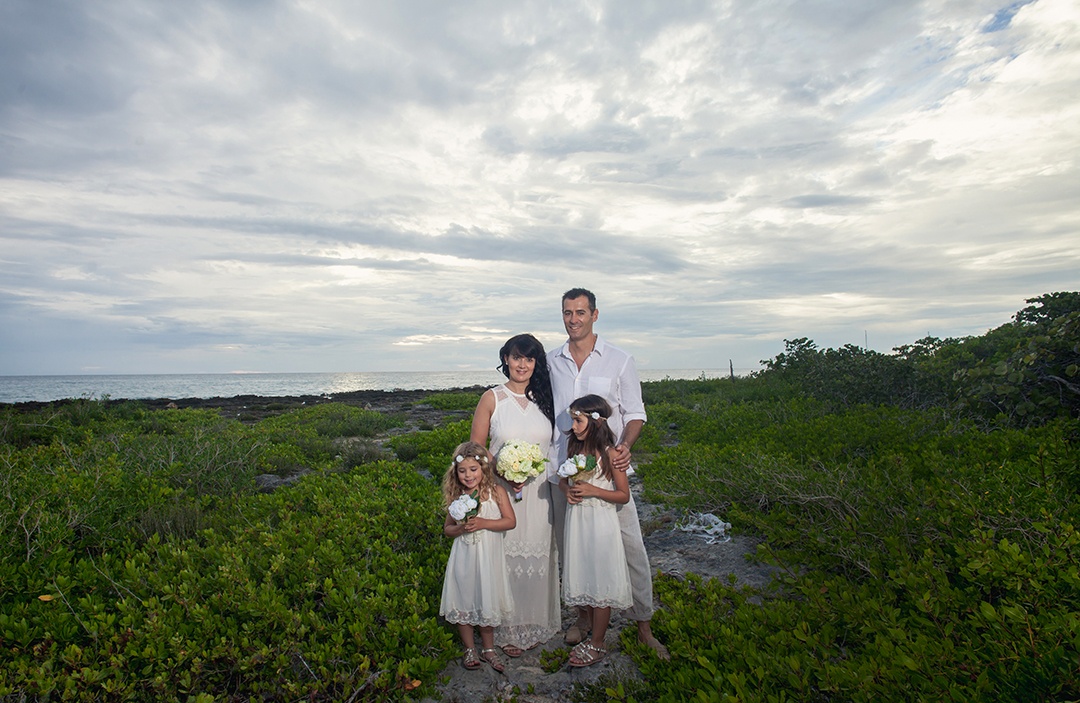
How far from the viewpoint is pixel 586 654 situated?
4.64 metres

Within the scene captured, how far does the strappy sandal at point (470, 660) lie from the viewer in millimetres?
4609

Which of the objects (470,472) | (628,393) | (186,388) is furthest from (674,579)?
(186,388)

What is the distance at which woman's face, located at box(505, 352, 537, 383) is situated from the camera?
498cm

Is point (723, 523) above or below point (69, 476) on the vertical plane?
below

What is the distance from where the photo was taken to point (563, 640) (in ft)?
17.0

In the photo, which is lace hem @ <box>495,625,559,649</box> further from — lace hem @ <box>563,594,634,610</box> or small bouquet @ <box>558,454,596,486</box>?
small bouquet @ <box>558,454,596,486</box>

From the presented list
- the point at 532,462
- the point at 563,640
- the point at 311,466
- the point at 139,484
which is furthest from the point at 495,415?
the point at 311,466

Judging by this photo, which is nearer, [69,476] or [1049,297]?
[69,476]

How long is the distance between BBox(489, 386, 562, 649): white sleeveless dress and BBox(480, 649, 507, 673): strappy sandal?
21 cm

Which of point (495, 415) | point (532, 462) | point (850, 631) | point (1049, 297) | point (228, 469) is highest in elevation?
point (1049, 297)

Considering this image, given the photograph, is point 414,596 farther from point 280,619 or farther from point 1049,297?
point 1049,297

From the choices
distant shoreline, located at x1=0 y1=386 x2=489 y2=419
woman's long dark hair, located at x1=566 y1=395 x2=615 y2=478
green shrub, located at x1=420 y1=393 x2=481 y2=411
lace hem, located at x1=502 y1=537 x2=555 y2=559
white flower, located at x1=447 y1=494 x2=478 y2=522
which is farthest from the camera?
distant shoreline, located at x1=0 y1=386 x2=489 y2=419

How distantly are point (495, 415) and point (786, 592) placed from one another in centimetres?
304

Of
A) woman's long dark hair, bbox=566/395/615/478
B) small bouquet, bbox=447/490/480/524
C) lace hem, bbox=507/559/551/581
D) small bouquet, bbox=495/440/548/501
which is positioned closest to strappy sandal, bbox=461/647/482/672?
lace hem, bbox=507/559/551/581
